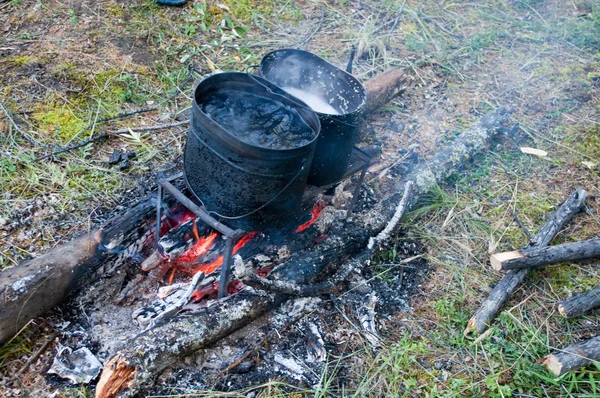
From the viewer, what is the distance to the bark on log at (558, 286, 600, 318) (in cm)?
317

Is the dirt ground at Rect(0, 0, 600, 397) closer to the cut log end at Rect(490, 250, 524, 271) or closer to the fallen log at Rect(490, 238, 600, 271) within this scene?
the fallen log at Rect(490, 238, 600, 271)

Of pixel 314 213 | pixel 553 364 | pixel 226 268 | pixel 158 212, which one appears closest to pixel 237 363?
pixel 226 268

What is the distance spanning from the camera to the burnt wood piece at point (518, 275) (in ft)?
10.4

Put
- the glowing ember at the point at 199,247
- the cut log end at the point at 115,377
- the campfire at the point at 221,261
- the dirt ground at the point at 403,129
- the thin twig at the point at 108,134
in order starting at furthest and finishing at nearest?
the thin twig at the point at 108,134
the glowing ember at the point at 199,247
the dirt ground at the point at 403,129
the campfire at the point at 221,261
the cut log end at the point at 115,377

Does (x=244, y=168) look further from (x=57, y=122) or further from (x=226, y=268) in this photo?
(x=57, y=122)

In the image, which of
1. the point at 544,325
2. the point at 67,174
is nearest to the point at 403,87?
the point at 544,325

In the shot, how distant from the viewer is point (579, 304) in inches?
126

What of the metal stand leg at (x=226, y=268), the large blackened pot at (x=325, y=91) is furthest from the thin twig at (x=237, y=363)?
the large blackened pot at (x=325, y=91)

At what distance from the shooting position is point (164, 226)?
331 centimetres

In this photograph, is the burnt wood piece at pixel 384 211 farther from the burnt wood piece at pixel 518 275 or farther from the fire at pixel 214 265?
the burnt wood piece at pixel 518 275

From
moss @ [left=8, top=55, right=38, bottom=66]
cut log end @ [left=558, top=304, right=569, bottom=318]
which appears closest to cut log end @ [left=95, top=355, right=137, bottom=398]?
cut log end @ [left=558, top=304, right=569, bottom=318]

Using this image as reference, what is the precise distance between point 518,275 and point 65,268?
3.19 m

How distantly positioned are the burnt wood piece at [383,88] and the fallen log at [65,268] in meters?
2.60

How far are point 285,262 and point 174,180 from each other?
1.03m
